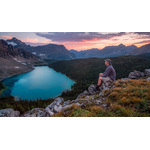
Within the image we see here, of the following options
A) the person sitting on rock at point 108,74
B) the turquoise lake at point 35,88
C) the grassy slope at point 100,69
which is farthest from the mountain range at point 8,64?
the person sitting on rock at point 108,74

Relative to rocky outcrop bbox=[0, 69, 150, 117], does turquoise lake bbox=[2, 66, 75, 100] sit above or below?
below

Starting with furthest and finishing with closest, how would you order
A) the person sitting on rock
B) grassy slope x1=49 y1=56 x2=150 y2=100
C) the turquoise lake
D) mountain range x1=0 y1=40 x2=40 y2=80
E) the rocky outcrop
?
1. mountain range x1=0 y1=40 x2=40 y2=80
2. grassy slope x1=49 y1=56 x2=150 y2=100
3. the turquoise lake
4. the person sitting on rock
5. the rocky outcrop

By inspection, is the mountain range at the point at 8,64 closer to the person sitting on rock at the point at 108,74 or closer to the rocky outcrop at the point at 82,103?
the rocky outcrop at the point at 82,103

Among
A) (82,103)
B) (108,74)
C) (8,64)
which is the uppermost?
(108,74)

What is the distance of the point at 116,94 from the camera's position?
354 cm

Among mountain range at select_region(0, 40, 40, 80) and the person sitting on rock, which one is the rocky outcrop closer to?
the person sitting on rock

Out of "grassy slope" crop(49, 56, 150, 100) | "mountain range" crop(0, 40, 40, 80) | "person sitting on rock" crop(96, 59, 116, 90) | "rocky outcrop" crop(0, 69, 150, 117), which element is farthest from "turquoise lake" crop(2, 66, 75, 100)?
"person sitting on rock" crop(96, 59, 116, 90)

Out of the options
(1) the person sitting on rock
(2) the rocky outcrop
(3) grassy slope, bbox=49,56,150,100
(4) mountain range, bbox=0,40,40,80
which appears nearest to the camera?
(2) the rocky outcrop

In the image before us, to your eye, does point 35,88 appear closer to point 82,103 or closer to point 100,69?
point 100,69

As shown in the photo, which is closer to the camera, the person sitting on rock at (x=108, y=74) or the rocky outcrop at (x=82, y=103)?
the rocky outcrop at (x=82, y=103)

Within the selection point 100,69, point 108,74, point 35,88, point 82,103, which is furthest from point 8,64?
point 108,74

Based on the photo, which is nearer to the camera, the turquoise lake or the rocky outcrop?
the rocky outcrop

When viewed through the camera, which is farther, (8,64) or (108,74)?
(8,64)

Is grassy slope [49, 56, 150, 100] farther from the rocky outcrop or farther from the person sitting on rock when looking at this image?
the person sitting on rock
